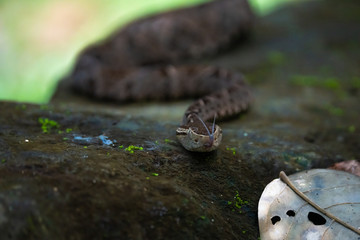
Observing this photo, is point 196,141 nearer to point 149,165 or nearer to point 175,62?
point 149,165

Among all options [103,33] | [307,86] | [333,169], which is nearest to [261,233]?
[333,169]

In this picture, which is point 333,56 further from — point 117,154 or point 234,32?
point 117,154

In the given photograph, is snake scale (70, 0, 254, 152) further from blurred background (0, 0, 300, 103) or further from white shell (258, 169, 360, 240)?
blurred background (0, 0, 300, 103)

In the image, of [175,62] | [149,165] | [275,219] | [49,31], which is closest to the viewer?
[275,219]

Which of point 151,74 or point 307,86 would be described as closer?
point 307,86

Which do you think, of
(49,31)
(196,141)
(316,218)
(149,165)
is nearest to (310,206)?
(316,218)

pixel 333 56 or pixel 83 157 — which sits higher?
pixel 83 157
